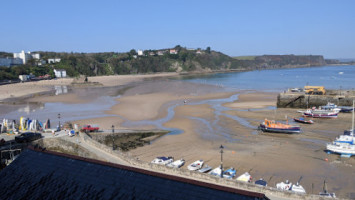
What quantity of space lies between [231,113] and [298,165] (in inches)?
801

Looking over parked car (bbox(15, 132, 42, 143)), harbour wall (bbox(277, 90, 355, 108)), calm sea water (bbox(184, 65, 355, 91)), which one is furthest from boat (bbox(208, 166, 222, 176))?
calm sea water (bbox(184, 65, 355, 91))

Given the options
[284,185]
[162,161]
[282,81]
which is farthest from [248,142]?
[282,81]

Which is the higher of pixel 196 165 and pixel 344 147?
pixel 344 147

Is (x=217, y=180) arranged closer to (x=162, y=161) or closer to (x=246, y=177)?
(x=246, y=177)

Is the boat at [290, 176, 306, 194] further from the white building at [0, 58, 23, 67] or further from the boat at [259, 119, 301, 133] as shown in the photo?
the white building at [0, 58, 23, 67]

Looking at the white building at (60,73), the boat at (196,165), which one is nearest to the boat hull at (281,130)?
the boat at (196,165)

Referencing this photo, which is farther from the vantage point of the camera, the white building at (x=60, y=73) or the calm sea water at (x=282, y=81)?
the white building at (x=60, y=73)

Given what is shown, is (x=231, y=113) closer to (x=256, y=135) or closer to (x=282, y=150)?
(x=256, y=135)

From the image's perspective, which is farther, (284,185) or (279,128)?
(279,128)

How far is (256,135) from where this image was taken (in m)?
31.4

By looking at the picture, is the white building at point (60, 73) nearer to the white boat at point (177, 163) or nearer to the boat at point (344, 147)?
the white boat at point (177, 163)

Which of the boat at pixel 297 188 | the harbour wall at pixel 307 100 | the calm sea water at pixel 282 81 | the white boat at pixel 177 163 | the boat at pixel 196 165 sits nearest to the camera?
the boat at pixel 297 188

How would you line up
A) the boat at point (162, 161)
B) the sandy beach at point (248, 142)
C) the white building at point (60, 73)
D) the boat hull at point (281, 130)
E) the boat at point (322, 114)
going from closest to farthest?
the sandy beach at point (248, 142) → the boat at point (162, 161) → the boat hull at point (281, 130) → the boat at point (322, 114) → the white building at point (60, 73)

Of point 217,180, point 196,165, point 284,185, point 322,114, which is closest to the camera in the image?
point 217,180
